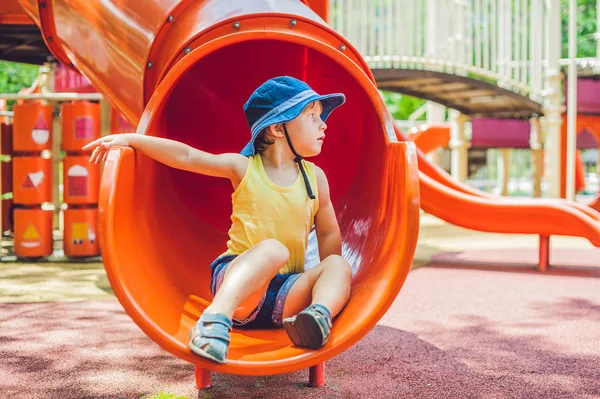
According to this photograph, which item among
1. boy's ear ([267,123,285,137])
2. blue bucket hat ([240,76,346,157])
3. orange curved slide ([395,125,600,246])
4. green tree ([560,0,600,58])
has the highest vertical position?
green tree ([560,0,600,58])

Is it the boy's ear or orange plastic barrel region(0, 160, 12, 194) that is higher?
the boy's ear

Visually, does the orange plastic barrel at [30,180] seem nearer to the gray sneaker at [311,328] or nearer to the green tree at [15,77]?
the gray sneaker at [311,328]

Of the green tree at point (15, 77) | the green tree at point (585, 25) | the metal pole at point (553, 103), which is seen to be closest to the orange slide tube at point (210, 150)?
the metal pole at point (553, 103)

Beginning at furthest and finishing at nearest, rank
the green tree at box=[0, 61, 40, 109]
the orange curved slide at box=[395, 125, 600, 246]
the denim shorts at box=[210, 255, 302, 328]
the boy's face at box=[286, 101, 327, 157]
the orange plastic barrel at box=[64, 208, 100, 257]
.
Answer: the green tree at box=[0, 61, 40, 109] → the orange plastic barrel at box=[64, 208, 100, 257] → the orange curved slide at box=[395, 125, 600, 246] → the boy's face at box=[286, 101, 327, 157] → the denim shorts at box=[210, 255, 302, 328]

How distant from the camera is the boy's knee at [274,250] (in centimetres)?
182

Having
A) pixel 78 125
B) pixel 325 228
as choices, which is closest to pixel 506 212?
pixel 325 228

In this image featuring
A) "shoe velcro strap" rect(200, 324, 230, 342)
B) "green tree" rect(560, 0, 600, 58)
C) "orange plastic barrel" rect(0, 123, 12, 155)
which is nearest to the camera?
"shoe velcro strap" rect(200, 324, 230, 342)

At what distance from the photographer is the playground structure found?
1.73 meters

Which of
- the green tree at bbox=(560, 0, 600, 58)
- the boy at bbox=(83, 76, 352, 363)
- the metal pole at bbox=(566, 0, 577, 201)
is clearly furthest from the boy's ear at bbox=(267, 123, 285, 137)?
the green tree at bbox=(560, 0, 600, 58)

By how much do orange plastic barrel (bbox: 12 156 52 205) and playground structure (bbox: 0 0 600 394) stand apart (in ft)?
4.06

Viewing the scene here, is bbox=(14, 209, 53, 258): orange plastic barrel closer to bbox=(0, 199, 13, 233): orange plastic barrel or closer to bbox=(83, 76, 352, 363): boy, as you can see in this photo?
bbox=(0, 199, 13, 233): orange plastic barrel

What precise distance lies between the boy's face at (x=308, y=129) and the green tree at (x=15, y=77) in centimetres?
1199

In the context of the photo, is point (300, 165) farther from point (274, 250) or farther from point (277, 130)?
point (274, 250)

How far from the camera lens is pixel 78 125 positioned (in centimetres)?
464
